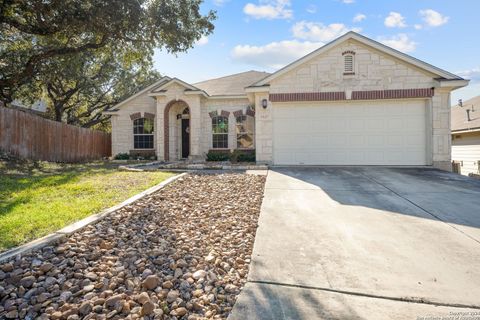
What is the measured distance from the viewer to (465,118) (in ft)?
57.0

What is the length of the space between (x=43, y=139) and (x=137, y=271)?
13.4 metres

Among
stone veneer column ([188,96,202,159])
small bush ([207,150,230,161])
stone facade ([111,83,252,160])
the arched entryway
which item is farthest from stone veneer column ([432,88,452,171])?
the arched entryway

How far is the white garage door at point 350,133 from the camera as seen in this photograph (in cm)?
1084

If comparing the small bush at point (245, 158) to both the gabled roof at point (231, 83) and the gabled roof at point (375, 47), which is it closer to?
the gabled roof at point (231, 83)

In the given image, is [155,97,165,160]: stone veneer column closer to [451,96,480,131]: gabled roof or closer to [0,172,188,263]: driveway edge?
[0,172,188,263]: driveway edge

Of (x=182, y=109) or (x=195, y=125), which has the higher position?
(x=182, y=109)

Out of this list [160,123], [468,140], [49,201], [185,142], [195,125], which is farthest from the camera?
[185,142]

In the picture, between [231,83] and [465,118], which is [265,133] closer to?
[231,83]

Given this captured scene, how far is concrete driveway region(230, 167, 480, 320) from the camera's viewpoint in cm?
224

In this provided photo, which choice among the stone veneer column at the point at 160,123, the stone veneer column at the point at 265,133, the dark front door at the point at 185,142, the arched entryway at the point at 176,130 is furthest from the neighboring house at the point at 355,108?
the dark front door at the point at 185,142

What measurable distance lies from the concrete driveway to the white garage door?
5.12m

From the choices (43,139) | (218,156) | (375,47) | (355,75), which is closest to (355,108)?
(355,75)

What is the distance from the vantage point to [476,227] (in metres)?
4.02

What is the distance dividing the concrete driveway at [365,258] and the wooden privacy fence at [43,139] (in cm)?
1156
